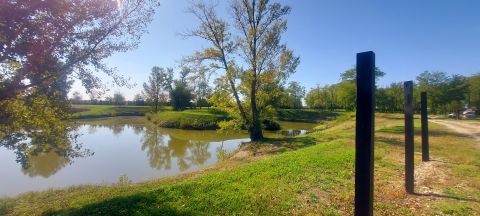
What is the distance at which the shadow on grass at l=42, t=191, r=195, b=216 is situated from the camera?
21.5ft

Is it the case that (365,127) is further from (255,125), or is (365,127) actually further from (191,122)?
(191,122)

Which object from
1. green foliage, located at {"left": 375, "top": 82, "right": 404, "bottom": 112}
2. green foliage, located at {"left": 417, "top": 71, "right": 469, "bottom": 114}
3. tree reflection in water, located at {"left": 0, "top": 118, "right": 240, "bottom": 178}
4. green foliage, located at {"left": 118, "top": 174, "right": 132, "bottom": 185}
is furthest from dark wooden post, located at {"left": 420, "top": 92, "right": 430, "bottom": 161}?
green foliage, located at {"left": 375, "top": 82, "right": 404, "bottom": 112}

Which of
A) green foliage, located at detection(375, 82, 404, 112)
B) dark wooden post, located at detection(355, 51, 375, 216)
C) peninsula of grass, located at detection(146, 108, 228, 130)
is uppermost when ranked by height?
green foliage, located at detection(375, 82, 404, 112)

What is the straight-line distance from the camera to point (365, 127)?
4121 millimetres

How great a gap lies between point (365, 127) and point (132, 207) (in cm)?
565

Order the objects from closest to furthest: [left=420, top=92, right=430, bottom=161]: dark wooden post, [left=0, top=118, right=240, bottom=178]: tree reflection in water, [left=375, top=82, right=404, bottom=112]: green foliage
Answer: [left=0, top=118, right=240, bottom=178]: tree reflection in water < [left=420, top=92, right=430, bottom=161]: dark wooden post < [left=375, top=82, right=404, bottom=112]: green foliage

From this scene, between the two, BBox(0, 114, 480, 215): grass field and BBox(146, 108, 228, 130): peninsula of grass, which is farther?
BBox(146, 108, 228, 130): peninsula of grass

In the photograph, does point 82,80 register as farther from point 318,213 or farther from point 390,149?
point 390,149

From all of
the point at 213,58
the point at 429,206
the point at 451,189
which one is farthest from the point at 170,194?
the point at 213,58

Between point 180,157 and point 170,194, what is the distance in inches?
515

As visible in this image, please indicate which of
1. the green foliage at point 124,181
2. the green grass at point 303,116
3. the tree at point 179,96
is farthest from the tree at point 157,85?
the green foliage at point 124,181

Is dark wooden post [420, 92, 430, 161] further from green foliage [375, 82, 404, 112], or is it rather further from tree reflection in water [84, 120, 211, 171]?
green foliage [375, 82, 404, 112]

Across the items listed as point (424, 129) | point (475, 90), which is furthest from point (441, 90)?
point (424, 129)

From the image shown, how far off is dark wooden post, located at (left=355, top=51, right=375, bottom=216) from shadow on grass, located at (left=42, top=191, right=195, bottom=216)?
3876 millimetres
